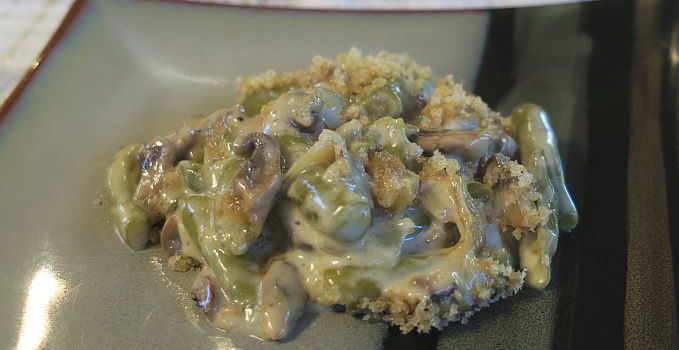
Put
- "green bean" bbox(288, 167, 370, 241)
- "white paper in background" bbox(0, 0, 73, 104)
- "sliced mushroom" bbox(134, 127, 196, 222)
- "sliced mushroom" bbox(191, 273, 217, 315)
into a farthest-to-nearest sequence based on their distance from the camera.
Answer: "white paper in background" bbox(0, 0, 73, 104) < "sliced mushroom" bbox(134, 127, 196, 222) < "sliced mushroom" bbox(191, 273, 217, 315) < "green bean" bbox(288, 167, 370, 241)

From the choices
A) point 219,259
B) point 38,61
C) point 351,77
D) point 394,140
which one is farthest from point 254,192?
point 38,61

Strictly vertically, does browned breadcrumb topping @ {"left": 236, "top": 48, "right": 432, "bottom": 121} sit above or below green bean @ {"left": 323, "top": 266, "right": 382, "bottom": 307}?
above

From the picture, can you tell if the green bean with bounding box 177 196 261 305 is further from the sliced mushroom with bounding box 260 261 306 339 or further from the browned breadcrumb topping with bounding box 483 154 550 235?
the browned breadcrumb topping with bounding box 483 154 550 235

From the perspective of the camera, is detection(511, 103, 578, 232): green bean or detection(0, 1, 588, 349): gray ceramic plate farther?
detection(511, 103, 578, 232): green bean

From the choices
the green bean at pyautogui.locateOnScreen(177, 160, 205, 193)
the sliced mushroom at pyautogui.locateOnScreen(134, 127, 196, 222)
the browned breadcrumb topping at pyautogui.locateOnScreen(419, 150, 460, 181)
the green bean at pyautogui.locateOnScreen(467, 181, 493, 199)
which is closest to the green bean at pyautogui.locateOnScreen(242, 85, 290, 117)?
the sliced mushroom at pyautogui.locateOnScreen(134, 127, 196, 222)

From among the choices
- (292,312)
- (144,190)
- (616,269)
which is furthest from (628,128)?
(144,190)

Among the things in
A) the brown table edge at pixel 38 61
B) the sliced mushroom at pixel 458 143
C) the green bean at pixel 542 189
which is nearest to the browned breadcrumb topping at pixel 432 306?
the green bean at pixel 542 189

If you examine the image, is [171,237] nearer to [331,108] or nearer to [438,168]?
[331,108]

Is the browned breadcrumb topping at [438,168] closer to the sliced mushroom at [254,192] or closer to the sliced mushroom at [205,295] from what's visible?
the sliced mushroom at [254,192]
